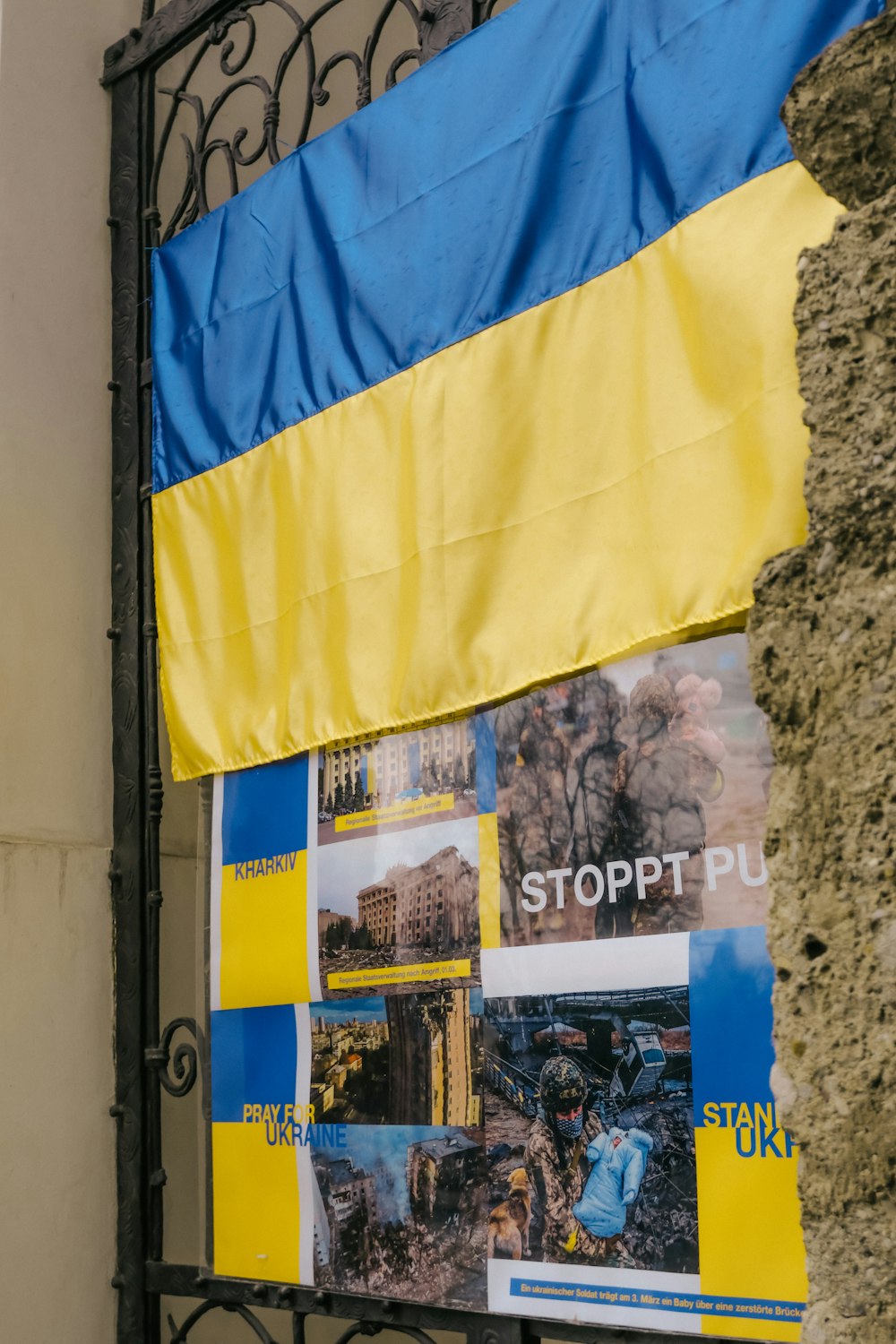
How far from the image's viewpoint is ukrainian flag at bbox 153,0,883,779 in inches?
93.8

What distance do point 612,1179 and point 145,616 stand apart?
1.99 meters

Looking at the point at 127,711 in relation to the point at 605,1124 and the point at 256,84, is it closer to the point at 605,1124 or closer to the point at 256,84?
the point at 256,84

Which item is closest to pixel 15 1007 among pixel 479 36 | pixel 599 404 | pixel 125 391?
pixel 125 391

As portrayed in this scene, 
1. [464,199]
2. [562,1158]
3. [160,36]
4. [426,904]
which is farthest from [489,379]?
[160,36]

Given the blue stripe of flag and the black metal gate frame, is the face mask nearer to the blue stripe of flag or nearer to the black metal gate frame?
the black metal gate frame

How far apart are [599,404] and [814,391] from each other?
1.51 m

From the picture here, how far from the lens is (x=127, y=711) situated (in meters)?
3.75

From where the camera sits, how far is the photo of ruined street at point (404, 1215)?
274 cm

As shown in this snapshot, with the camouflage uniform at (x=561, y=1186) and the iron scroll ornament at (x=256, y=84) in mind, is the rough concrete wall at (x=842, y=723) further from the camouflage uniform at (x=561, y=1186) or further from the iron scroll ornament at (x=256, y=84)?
the iron scroll ornament at (x=256, y=84)

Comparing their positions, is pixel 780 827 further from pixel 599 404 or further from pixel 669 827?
pixel 599 404

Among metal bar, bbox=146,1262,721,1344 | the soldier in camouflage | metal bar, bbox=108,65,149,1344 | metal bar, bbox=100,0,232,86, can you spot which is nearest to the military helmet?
the soldier in camouflage

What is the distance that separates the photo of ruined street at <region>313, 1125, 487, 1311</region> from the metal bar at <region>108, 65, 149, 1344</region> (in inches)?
28.5

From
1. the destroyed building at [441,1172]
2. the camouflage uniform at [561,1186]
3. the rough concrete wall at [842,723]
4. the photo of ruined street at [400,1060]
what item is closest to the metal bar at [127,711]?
the photo of ruined street at [400,1060]

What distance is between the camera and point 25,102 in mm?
3850
